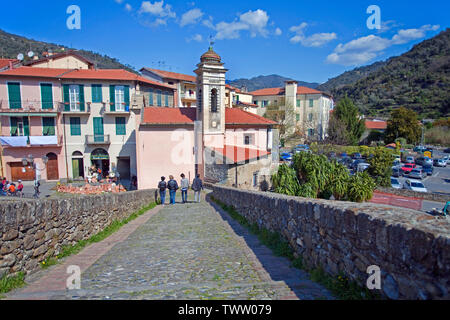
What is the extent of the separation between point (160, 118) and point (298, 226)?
2164 centimetres

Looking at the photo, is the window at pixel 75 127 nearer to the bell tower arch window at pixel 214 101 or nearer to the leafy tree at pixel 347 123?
the bell tower arch window at pixel 214 101

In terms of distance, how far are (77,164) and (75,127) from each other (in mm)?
3807

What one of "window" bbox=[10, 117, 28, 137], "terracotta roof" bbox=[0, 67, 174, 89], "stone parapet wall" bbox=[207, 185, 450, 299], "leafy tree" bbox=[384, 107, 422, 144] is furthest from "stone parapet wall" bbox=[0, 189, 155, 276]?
"leafy tree" bbox=[384, 107, 422, 144]

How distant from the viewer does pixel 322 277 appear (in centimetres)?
414

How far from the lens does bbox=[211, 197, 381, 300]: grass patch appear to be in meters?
3.37

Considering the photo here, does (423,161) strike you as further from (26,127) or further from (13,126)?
(13,126)

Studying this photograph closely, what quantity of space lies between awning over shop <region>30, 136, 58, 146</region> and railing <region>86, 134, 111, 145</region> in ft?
9.76

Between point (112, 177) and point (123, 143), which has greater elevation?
point (123, 143)

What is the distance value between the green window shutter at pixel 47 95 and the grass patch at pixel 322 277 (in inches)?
1173

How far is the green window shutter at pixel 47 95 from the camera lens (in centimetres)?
2991
